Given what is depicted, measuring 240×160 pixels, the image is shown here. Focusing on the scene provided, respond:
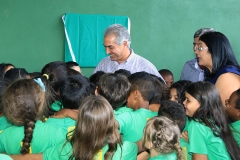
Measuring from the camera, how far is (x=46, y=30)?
5941 mm

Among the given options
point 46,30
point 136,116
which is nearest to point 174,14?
point 46,30

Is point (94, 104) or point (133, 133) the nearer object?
point (94, 104)

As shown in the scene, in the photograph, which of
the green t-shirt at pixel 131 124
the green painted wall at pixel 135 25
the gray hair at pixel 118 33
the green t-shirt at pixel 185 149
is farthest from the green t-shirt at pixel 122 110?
the green painted wall at pixel 135 25

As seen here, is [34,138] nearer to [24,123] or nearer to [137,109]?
[24,123]

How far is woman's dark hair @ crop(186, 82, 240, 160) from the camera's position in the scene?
2539mm

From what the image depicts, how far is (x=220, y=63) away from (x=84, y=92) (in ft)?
3.51

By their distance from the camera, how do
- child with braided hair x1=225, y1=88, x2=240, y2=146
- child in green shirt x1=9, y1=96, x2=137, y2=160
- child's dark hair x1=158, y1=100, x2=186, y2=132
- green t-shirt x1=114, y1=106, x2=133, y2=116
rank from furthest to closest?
green t-shirt x1=114, y1=106, x2=133, y2=116, child with braided hair x1=225, y1=88, x2=240, y2=146, child's dark hair x1=158, y1=100, x2=186, y2=132, child in green shirt x1=9, y1=96, x2=137, y2=160

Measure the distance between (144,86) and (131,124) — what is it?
38 cm

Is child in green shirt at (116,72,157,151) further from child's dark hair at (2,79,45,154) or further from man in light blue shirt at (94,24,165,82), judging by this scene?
man in light blue shirt at (94,24,165,82)

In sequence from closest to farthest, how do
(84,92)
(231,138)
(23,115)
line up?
(23,115), (231,138), (84,92)

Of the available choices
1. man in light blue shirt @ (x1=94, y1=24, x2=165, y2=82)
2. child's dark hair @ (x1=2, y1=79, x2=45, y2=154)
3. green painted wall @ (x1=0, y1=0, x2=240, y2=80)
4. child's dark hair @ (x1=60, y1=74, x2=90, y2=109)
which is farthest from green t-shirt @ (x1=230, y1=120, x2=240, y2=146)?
green painted wall @ (x1=0, y1=0, x2=240, y2=80)

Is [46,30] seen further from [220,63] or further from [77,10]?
[220,63]

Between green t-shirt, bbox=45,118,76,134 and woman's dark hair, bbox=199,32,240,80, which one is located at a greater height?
woman's dark hair, bbox=199,32,240,80

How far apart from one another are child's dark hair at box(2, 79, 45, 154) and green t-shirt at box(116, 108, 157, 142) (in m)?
0.59
